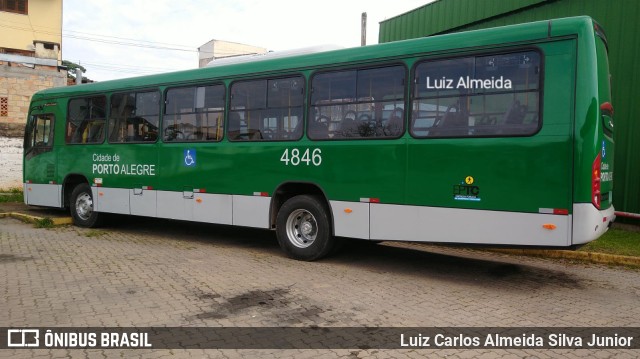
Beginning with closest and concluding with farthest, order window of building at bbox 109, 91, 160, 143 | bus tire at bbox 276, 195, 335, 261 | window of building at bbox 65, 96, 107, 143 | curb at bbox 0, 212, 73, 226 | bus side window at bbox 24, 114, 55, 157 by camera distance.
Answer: bus tire at bbox 276, 195, 335, 261, window of building at bbox 109, 91, 160, 143, window of building at bbox 65, 96, 107, 143, curb at bbox 0, 212, 73, 226, bus side window at bbox 24, 114, 55, 157

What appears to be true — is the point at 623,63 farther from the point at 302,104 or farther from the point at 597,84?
the point at 302,104

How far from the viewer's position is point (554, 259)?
9.20m

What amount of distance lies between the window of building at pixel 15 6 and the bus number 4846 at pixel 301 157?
128 ft

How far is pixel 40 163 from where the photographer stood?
516 inches

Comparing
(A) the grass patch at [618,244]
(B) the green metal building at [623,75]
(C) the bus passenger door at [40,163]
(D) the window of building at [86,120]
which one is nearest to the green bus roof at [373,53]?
(D) the window of building at [86,120]

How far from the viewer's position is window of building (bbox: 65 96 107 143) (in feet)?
39.0

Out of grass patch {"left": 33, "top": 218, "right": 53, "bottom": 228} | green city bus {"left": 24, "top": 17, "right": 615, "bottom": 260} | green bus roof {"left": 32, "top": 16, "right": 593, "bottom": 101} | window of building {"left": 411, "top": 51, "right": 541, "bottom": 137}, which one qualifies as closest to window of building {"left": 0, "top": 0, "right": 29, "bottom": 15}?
grass patch {"left": 33, "top": 218, "right": 53, "bottom": 228}

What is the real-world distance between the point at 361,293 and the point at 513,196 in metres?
2.26

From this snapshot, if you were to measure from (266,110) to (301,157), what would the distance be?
1.16m

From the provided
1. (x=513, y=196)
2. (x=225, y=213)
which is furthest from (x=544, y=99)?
(x=225, y=213)

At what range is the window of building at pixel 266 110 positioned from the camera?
28.4 ft

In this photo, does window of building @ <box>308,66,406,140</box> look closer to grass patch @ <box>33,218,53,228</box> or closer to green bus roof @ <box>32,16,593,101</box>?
green bus roof @ <box>32,16,593,101</box>

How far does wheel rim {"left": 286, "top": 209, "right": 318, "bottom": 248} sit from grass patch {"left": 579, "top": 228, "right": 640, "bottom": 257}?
478cm

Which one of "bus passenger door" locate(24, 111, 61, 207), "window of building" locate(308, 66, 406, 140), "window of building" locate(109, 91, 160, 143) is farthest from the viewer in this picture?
"bus passenger door" locate(24, 111, 61, 207)
